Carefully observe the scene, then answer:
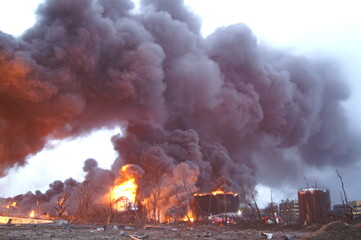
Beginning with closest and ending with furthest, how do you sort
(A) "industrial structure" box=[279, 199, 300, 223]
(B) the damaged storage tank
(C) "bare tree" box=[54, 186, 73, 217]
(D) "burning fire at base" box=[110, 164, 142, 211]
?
(A) "industrial structure" box=[279, 199, 300, 223]
(C) "bare tree" box=[54, 186, 73, 217]
(D) "burning fire at base" box=[110, 164, 142, 211]
(B) the damaged storage tank

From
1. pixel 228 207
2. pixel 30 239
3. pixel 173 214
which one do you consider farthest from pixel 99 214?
pixel 30 239

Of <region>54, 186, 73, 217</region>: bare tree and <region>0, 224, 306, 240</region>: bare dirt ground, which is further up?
<region>54, 186, 73, 217</region>: bare tree

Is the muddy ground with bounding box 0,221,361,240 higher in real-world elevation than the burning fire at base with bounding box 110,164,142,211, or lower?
lower

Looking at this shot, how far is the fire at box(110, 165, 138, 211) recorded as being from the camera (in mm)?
59781

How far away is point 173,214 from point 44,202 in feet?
128

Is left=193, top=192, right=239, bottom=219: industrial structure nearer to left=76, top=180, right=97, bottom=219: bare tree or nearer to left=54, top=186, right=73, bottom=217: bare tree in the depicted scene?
left=76, top=180, right=97, bottom=219: bare tree

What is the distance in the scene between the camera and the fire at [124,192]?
59.8 metres

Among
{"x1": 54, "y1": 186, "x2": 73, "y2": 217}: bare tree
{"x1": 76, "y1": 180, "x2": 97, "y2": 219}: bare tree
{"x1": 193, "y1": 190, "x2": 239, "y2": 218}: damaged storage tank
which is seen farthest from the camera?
{"x1": 193, "y1": 190, "x2": 239, "y2": 218}: damaged storage tank

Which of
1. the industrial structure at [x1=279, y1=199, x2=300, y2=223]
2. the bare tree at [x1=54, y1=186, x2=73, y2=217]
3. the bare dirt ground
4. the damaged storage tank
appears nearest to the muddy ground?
the bare dirt ground

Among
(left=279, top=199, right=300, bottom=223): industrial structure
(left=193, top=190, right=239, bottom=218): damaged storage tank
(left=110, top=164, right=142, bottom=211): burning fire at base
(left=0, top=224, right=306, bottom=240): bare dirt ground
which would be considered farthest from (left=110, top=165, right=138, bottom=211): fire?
(left=0, top=224, right=306, bottom=240): bare dirt ground

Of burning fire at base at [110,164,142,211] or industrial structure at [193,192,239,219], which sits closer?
burning fire at base at [110,164,142,211]

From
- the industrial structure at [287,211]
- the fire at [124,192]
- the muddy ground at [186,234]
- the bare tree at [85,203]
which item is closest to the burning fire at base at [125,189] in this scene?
the fire at [124,192]

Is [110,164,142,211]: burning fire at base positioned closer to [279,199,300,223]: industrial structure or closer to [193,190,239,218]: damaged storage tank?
[193,190,239,218]: damaged storage tank

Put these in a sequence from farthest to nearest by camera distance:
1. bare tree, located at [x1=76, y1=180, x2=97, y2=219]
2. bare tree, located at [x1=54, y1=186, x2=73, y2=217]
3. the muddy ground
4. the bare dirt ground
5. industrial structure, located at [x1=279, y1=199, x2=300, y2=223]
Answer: bare tree, located at [x1=54, y1=186, x2=73, y2=217] → bare tree, located at [x1=76, y1=180, x2=97, y2=219] → industrial structure, located at [x1=279, y1=199, x2=300, y2=223] → the bare dirt ground → the muddy ground
